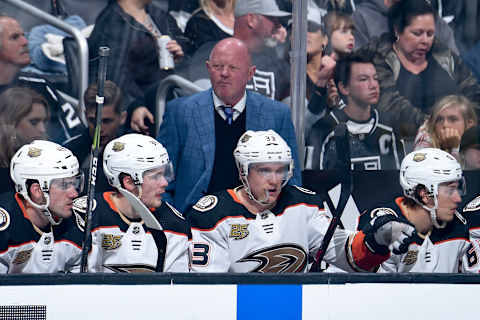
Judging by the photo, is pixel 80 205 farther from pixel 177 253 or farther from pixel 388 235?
pixel 388 235

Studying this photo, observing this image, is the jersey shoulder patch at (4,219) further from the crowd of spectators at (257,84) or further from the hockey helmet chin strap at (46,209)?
the crowd of spectators at (257,84)

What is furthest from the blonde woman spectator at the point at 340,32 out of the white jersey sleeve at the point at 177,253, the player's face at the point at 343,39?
the white jersey sleeve at the point at 177,253

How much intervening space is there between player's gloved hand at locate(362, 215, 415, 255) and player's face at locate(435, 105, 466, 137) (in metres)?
1.37

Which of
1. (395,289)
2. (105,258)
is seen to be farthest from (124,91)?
(395,289)

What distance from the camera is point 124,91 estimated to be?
5516 mm

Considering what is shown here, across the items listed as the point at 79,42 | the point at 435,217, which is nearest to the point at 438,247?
the point at 435,217

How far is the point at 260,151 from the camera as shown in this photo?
4895 millimetres

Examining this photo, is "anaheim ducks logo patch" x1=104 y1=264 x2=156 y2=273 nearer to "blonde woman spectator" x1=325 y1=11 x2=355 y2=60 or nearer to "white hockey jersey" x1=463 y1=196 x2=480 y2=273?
"white hockey jersey" x1=463 y1=196 x2=480 y2=273

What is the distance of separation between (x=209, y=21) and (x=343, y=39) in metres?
0.83

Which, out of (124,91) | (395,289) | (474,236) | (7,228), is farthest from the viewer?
(124,91)

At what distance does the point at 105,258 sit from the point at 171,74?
4.56ft

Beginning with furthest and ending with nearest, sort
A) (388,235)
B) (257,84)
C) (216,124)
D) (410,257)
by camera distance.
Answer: (257,84) → (216,124) → (410,257) → (388,235)

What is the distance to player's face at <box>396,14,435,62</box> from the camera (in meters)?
5.70

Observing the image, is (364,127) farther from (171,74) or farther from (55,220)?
(55,220)
